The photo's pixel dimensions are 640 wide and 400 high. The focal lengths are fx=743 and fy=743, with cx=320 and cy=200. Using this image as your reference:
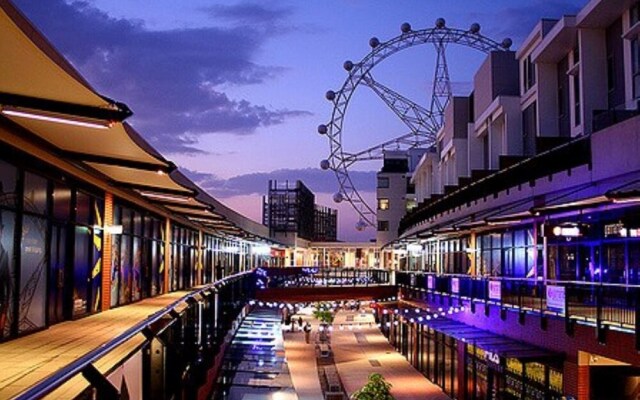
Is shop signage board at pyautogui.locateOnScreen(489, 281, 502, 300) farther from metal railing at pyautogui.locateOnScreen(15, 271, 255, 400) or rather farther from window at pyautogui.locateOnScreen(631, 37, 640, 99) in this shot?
metal railing at pyautogui.locateOnScreen(15, 271, 255, 400)

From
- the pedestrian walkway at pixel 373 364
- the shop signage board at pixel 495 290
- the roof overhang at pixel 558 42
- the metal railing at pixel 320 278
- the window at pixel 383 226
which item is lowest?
the pedestrian walkway at pixel 373 364

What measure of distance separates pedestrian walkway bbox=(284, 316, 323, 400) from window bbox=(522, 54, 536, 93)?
14.1 meters

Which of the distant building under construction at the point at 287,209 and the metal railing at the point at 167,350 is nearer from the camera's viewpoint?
the metal railing at the point at 167,350

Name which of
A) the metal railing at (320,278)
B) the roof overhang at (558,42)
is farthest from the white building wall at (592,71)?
the metal railing at (320,278)

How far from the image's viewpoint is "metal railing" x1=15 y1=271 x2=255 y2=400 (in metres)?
3.24

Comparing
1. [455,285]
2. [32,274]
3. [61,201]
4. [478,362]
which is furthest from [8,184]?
[455,285]

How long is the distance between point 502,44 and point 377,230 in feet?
98.3

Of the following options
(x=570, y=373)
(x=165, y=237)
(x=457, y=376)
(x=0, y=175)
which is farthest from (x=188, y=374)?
(x=457, y=376)

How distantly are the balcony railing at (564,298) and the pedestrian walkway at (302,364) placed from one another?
6697 mm

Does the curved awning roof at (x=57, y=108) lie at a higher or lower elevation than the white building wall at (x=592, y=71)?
lower

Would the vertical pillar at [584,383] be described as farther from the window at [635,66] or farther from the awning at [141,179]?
the awning at [141,179]

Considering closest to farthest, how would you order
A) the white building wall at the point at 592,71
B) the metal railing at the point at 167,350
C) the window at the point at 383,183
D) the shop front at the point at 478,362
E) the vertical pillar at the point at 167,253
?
the metal railing at the point at 167,350, the shop front at the point at 478,362, the white building wall at the point at 592,71, the vertical pillar at the point at 167,253, the window at the point at 383,183

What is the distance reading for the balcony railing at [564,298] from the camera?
1241cm

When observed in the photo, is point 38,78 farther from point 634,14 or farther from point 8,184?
point 634,14
